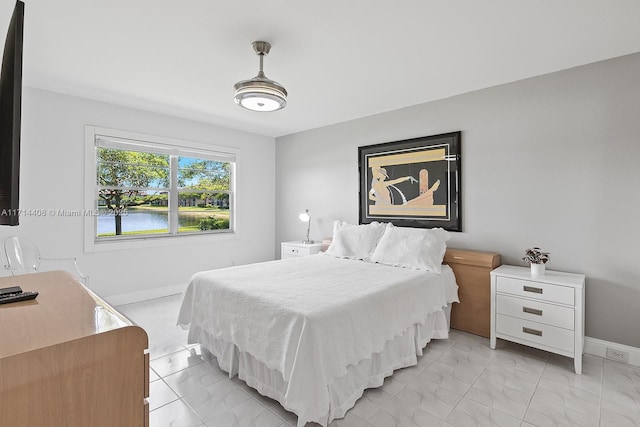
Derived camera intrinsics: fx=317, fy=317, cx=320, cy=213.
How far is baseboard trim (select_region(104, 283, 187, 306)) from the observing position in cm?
388

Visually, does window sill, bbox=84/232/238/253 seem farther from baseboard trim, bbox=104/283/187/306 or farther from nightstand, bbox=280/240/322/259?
nightstand, bbox=280/240/322/259

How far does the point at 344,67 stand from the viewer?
9.32 feet

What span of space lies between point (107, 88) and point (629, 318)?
529 centimetres

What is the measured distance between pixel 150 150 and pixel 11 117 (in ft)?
11.5

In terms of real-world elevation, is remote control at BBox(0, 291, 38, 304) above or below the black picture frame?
below

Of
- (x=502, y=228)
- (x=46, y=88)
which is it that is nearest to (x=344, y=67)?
(x=502, y=228)

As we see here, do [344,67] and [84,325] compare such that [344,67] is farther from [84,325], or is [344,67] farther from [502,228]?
[84,325]

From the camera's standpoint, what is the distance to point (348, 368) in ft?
6.59

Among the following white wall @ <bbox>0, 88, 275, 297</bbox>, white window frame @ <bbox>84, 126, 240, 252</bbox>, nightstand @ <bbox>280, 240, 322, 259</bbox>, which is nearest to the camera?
Answer: white wall @ <bbox>0, 88, 275, 297</bbox>

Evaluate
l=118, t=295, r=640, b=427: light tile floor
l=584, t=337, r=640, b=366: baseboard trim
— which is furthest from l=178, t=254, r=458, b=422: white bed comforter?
l=584, t=337, r=640, b=366: baseboard trim

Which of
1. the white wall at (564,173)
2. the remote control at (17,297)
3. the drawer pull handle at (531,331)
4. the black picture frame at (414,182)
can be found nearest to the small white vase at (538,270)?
the white wall at (564,173)

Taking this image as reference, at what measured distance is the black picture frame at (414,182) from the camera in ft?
11.6

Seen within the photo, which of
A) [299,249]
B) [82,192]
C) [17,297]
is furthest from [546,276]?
[82,192]

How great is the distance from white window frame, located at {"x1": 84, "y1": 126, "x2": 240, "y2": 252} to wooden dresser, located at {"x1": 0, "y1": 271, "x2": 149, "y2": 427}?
10.6 feet
